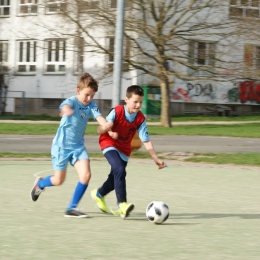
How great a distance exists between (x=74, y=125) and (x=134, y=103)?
0.74 metres

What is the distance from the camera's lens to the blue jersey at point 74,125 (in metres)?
9.26

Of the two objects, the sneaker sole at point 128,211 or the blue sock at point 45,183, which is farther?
the blue sock at point 45,183

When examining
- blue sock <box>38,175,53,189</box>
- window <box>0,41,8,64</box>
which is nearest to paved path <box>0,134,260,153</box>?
blue sock <box>38,175,53,189</box>

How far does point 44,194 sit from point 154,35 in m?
21.7

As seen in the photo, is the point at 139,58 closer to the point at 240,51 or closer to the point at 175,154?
the point at 240,51

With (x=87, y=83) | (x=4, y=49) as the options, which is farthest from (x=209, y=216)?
(x=4, y=49)

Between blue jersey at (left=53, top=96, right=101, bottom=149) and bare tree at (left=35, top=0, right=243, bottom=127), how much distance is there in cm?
2274

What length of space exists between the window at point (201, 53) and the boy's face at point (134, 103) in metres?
24.0

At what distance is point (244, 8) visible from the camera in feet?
111

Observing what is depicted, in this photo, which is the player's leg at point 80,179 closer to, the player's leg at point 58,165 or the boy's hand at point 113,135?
the player's leg at point 58,165

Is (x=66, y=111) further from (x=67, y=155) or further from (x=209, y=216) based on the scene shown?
(x=209, y=216)

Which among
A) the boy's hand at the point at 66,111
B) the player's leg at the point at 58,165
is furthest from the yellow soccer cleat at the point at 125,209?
the boy's hand at the point at 66,111

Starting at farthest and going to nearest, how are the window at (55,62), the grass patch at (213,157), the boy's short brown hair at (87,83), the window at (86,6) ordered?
the window at (55,62) < the window at (86,6) < the grass patch at (213,157) < the boy's short brown hair at (87,83)

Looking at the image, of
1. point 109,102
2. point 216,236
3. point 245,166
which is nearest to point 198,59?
point 109,102
